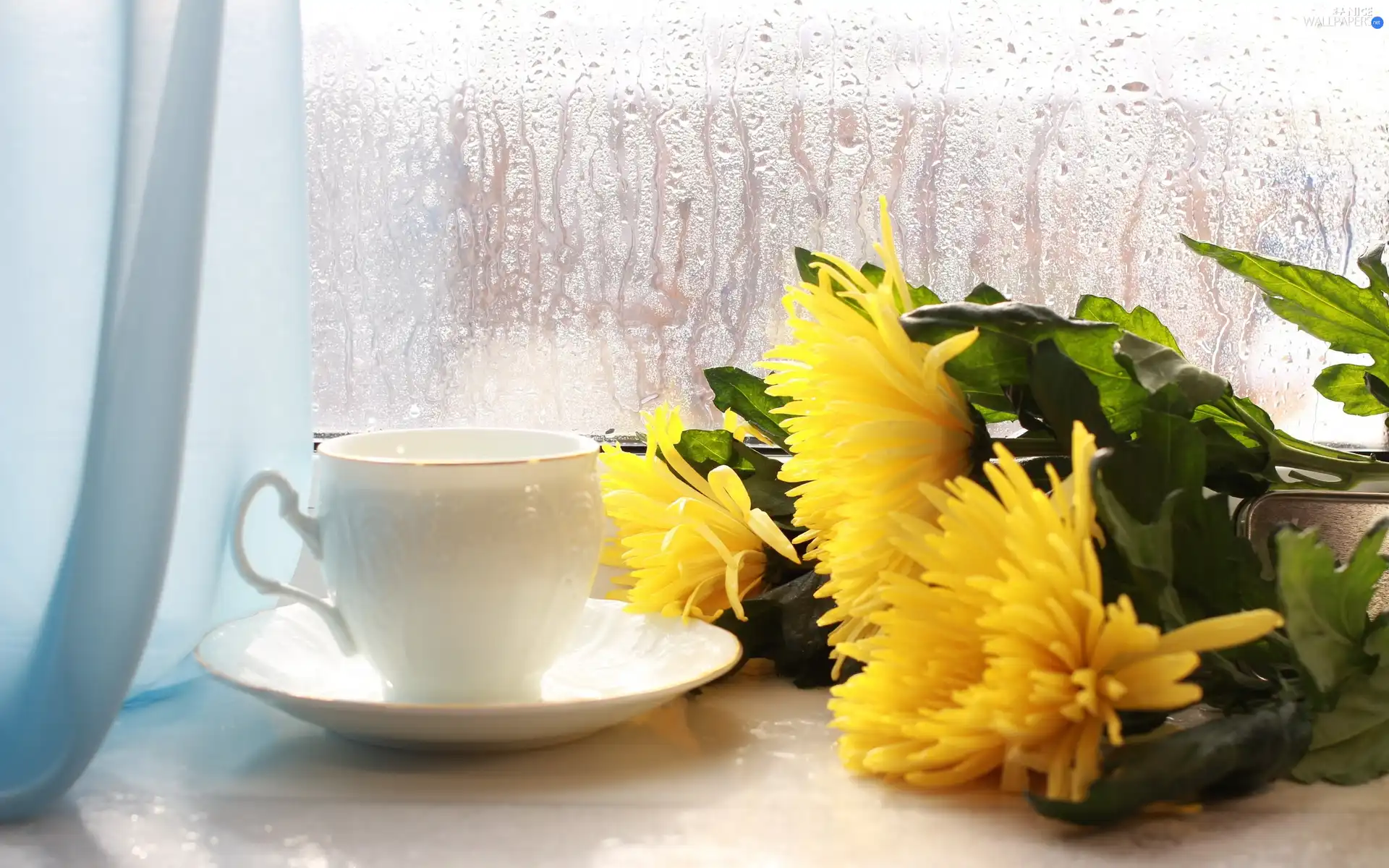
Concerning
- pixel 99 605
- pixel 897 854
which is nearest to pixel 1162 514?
pixel 897 854

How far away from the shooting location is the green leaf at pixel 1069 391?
51 centimetres

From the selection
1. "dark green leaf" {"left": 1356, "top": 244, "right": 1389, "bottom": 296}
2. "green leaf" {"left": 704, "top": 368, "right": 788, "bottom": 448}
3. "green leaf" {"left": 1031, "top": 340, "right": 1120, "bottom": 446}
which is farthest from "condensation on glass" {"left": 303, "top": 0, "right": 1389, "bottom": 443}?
"green leaf" {"left": 1031, "top": 340, "right": 1120, "bottom": 446}

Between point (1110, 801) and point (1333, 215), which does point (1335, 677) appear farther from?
point (1333, 215)

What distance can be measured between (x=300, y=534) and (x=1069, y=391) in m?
0.36

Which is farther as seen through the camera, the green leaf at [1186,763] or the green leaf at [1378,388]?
the green leaf at [1378,388]

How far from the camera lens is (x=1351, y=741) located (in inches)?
20.6

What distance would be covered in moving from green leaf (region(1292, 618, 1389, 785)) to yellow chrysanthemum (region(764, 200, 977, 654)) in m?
0.19

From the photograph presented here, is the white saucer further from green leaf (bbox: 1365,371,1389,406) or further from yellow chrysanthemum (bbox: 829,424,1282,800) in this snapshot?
green leaf (bbox: 1365,371,1389,406)

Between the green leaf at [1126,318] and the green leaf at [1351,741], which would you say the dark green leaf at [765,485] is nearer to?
the green leaf at [1126,318]

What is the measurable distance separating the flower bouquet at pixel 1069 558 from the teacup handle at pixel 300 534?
0.17 m

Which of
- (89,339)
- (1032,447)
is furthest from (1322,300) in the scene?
(89,339)

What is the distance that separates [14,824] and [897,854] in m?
0.35

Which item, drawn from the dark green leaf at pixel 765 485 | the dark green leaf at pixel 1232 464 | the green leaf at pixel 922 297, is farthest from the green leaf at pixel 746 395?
the dark green leaf at pixel 1232 464

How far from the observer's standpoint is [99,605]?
0.50 metres
